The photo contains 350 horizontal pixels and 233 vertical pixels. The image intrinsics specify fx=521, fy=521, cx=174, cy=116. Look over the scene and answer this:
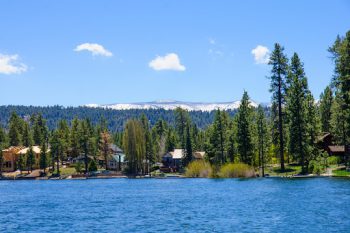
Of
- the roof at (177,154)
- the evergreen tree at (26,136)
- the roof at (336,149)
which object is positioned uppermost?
the evergreen tree at (26,136)

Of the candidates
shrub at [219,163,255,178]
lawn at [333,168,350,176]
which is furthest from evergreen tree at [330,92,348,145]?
shrub at [219,163,255,178]

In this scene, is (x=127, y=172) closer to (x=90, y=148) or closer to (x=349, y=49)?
(x=90, y=148)

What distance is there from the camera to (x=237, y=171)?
8938cm

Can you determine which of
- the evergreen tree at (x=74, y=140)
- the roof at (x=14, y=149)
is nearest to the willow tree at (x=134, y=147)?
the evergreen tree at (x=74, y=140)

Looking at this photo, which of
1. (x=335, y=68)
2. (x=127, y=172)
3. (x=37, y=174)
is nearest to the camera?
(x=335, y=68)

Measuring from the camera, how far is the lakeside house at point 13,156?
156375 millimetres

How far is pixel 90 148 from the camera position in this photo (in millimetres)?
153125

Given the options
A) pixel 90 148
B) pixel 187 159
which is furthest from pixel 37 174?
pixel 187 159

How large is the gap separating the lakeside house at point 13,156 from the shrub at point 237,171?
3140 inches

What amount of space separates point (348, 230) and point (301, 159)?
180 ft

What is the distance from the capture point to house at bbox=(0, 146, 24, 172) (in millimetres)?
156875

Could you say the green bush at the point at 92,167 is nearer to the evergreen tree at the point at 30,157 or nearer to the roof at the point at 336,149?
the evergreen tree at the point at 30,157

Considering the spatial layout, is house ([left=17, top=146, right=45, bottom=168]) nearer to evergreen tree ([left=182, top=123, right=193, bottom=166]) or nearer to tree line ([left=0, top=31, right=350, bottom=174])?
tree line ([left=0, top=31, right=350, bottom=174])

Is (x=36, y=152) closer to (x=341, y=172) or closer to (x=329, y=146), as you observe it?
(x=329, y=146)
